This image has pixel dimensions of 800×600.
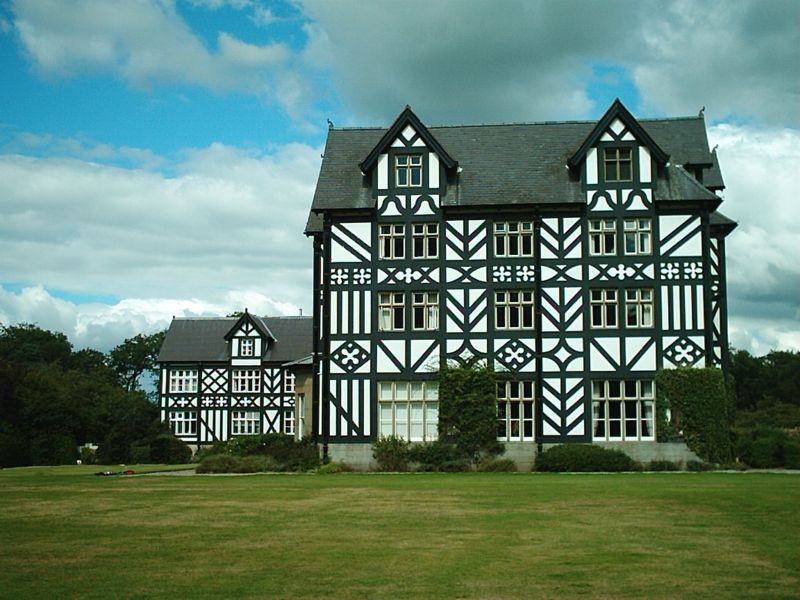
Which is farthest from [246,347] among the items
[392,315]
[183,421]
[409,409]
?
[409,409]

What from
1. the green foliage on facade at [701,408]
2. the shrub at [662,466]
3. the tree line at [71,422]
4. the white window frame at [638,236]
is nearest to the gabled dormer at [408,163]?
the white window frame at [638,236]

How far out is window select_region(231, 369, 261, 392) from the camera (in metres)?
67.8

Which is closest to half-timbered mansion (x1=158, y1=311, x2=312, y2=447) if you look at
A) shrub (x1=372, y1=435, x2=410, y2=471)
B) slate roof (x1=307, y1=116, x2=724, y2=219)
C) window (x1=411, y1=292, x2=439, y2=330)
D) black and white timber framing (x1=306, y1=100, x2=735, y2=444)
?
slate roof (x1=307, y1=116, x2=724, y2=219)

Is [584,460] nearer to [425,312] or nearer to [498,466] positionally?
[498,466]

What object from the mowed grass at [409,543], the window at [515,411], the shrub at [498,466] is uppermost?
the window at [515,411]

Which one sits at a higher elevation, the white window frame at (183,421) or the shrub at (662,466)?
the white window frame at (183,421)

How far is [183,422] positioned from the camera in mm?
68125

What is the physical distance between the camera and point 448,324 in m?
35.7

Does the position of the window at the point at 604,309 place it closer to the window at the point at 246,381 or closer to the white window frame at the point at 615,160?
the white window frame at the point at 615,160

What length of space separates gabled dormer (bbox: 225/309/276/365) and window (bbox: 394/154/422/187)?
3350 centimetres

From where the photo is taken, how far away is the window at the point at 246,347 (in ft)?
224

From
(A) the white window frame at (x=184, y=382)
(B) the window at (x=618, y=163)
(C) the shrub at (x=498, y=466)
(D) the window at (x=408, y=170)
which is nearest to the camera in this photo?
(C) the shrub at (x=498, y=466)

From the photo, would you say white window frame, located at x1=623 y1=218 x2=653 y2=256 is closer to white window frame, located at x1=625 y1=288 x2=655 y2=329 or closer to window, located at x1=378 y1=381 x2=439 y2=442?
white window frame, located at x1=625 y1=288 x2=655 y2=329

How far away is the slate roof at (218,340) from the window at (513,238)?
33660 millimetres
